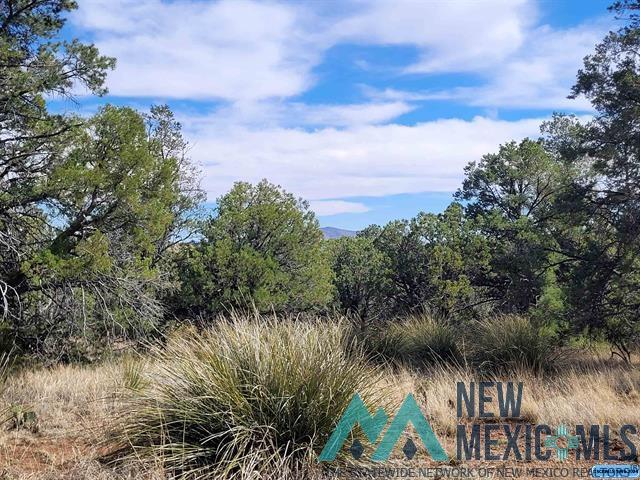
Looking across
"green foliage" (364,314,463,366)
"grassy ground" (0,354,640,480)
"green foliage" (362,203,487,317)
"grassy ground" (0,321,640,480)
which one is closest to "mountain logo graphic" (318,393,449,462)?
"grassy ground" (0,321,640,480)

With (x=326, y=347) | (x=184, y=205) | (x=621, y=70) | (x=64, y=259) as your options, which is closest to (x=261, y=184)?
(x=184, y=205)

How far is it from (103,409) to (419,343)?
6.78 meters

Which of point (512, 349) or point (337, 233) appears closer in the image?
point (512, 349)

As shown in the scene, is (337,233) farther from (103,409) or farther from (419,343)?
(103,409)

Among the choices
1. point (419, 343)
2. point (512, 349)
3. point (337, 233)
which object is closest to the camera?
point (512, 349)

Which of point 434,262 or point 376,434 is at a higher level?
point 434,262

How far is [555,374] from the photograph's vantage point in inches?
367

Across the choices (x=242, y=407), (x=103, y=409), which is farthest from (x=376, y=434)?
(x=103, y=409)

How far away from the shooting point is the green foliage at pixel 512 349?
952cm

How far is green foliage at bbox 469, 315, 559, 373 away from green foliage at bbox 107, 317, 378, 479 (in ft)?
16.5

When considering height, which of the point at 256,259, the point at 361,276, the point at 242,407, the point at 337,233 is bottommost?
the point at 242,407

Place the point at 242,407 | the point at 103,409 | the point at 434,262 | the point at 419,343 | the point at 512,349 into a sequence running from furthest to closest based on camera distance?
the point at 434,262, the point at 419,343, the point at 512,349, the point at 103,409, the point at 242,407

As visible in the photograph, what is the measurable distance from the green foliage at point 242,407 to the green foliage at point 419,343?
5680 millimetres

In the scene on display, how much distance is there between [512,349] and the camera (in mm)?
9789
